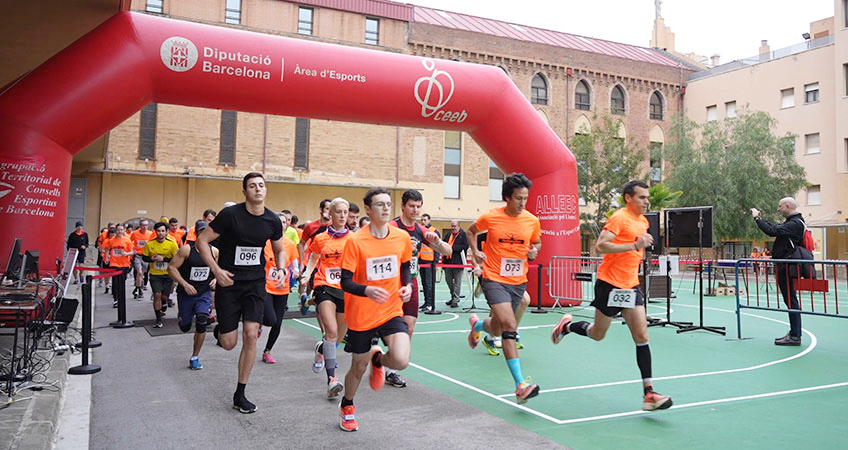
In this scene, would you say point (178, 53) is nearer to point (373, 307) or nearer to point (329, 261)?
point (329, 261)

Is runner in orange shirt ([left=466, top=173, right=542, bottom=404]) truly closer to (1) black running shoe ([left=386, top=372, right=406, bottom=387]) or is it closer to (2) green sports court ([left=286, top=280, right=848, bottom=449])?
(2) green sports court ([left=286, top=280, right=848, bottom=449])

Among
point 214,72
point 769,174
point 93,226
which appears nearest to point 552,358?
point 214,72

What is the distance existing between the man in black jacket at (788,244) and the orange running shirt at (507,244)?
14.6 feet

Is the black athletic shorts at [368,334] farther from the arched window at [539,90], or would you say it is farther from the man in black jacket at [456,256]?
the arched window at [539,90]

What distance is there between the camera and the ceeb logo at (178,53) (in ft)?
31.5

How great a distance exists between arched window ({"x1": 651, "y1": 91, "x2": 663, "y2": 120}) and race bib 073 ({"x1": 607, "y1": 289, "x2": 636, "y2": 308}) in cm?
3721

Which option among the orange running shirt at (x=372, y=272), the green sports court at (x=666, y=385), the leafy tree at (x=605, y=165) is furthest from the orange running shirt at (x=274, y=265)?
the leafy tree at (x=605, y=165)

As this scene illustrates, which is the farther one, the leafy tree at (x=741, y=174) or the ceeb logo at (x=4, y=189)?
the leafy tree at (x=741, y=174)

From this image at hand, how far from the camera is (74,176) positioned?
26.2m

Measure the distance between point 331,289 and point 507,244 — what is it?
193 cm

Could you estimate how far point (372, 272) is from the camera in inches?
185

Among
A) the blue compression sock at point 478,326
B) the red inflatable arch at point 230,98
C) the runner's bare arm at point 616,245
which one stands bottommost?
the blue compression sock at point 478,326

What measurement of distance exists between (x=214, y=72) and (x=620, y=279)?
7.57 m

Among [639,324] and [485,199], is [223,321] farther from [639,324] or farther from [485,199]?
[485,199]
